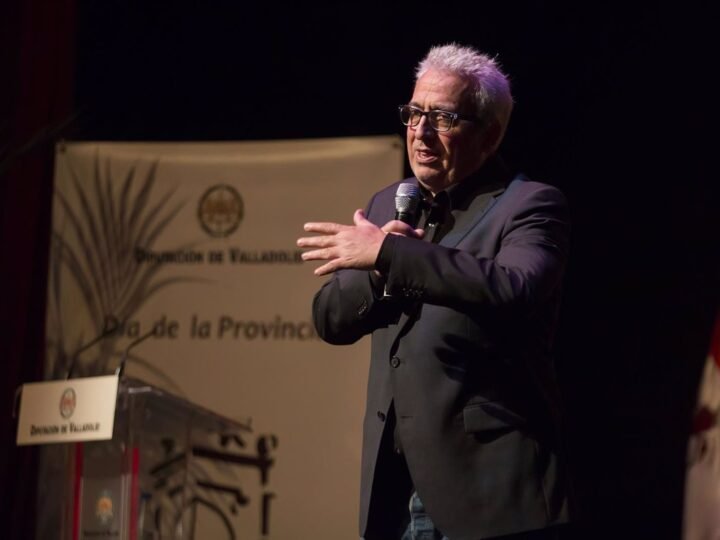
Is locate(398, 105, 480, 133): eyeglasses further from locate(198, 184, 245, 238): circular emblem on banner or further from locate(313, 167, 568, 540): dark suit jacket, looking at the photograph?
locate(198, 184, 245, 238): circular emblem on banner

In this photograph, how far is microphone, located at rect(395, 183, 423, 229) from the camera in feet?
6.59

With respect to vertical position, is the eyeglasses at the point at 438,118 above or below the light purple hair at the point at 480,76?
below

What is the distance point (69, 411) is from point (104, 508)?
12.1 inches

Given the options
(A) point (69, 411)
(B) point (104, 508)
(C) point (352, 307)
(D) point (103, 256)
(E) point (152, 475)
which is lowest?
(B) point (104, 508)

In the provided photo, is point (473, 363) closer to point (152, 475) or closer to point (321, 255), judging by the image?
point (321, 255)

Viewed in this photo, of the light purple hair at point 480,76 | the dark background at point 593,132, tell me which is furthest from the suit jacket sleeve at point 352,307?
the dark background at point 593,132

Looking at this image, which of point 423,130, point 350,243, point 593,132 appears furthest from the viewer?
point 593,132

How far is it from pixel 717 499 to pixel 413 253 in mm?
1951

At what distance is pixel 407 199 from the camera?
6.62 ft

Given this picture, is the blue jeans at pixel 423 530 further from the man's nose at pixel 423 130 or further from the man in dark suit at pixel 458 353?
the man's nose at pixel 423 130

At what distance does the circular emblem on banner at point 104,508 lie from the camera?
3162 millimetres

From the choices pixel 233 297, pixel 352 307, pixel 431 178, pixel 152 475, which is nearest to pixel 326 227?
pixel 352 307

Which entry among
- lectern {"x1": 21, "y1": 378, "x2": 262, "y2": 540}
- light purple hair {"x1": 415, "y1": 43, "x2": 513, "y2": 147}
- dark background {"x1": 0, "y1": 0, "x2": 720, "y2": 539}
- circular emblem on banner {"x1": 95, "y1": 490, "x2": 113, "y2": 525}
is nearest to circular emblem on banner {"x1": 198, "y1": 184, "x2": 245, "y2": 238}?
dark background {"x1": 0, "y1": 0, "x2": 720, "y2": 539}

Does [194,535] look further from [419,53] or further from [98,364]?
[419,53]
